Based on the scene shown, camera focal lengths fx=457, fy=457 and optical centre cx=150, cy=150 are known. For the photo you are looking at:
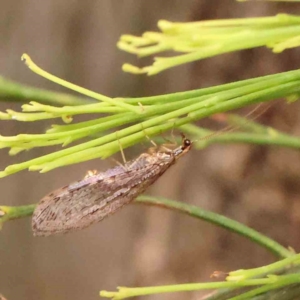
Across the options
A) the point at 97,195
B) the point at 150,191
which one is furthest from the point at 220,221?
the point at 150,191

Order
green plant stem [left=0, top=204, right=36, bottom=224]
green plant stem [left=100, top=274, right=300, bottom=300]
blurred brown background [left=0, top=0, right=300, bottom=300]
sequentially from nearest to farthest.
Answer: green plant stem [left=100, top=274, right=300, bottom=300] → green plant stem [left=0, top=204, right=36, bottom=224] → blurred brown background [left=0, top=0, right=300, bottom=300]

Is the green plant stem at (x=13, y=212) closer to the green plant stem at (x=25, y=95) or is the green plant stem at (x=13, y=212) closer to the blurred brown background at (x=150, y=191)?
the green plant stem at (x=25, y=95)

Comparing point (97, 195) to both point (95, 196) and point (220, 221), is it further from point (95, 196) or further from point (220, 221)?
point (220, 221)

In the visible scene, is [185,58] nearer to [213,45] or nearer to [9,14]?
[213,45]

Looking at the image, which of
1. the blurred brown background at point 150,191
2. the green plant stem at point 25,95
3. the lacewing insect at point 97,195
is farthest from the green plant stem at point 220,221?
the blurred brown background at point 150,191

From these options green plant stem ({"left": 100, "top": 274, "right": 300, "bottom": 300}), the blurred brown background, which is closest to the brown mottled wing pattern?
green plant stem ({"left": 100, "top": 274, "right": 300, "bottom": 300})

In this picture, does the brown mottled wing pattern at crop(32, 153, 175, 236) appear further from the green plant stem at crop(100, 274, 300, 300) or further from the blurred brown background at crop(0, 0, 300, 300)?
the blurred brown background at crop(0, 0, 300, 300)

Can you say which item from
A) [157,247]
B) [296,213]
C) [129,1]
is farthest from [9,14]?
[296,213]
